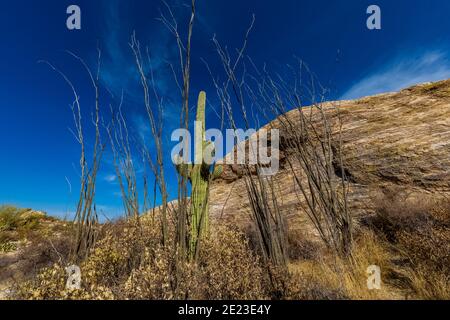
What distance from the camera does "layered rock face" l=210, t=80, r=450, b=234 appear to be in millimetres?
4949

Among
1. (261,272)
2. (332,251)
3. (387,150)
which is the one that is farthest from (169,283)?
(387,150)

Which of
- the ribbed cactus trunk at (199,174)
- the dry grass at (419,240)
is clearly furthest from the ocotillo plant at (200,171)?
the dry grass at (419,240)

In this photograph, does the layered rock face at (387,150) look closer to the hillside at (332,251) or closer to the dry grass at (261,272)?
the hillside at (332,251)

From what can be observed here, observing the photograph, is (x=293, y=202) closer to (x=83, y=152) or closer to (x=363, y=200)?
(x=363, y=200)

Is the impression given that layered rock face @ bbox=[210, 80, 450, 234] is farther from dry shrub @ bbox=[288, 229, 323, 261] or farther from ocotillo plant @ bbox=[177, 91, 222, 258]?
ocotillo plant @ bbox=[177, 91, 222, 258]

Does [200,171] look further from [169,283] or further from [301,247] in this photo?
[169,283]

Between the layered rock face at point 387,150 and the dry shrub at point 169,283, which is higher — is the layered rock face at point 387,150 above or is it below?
above

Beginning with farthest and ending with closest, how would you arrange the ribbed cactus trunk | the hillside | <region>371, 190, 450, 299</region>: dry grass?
the ribbed cactus trunk → <region>371, 190, 450, 299</region>: dry grass → the hillside

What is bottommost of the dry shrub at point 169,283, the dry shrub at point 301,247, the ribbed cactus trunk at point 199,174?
the dry shrub at point 301,247

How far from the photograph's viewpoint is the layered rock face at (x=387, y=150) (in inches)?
195

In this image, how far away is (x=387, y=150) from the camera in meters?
5.50

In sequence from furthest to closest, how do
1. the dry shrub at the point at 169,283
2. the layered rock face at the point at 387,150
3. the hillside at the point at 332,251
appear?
the layered rock face at the point at 387,150 → the hillside at the point at 332,251 → the dry shrub at the point at 169,283

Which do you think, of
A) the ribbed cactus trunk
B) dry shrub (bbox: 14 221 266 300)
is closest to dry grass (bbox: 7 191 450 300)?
dry shrub (bbox: 14 221 266 300)

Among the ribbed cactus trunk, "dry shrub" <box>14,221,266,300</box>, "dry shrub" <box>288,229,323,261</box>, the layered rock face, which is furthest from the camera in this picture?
the layered rock face
